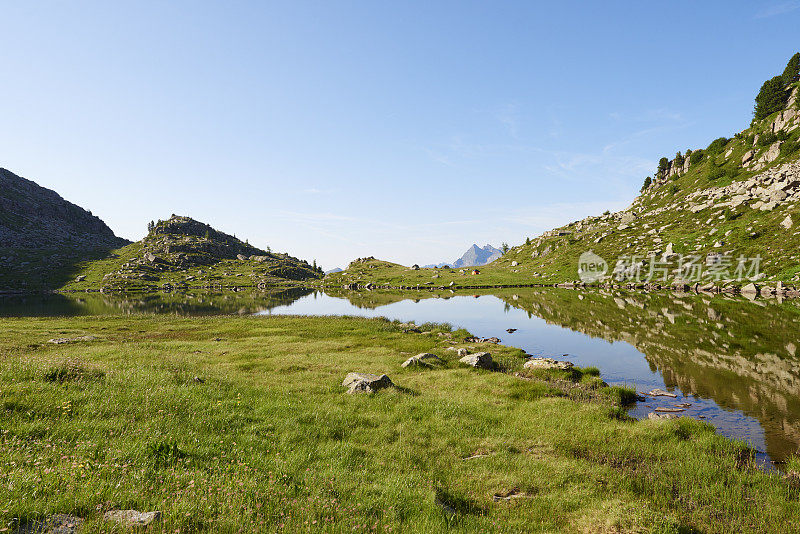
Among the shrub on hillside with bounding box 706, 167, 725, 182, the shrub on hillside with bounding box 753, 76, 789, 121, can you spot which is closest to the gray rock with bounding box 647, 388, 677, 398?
the shrub on hillside with bounding box 706, 167, 725, 182

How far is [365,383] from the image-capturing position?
1816cm

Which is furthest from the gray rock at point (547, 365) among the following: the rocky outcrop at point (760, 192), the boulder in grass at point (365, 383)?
the rocky outcrop at point (760, 192)

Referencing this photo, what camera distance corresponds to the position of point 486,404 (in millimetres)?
17094

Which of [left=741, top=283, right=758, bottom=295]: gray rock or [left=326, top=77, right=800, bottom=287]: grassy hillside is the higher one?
[left=326, top=77, right=800, bottom=287]: grassy hillside

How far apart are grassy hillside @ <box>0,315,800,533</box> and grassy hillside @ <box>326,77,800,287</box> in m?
91.9

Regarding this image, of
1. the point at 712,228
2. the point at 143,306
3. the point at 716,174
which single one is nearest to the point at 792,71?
the point at 716,174

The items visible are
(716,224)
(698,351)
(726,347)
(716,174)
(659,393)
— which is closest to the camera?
(659,393)

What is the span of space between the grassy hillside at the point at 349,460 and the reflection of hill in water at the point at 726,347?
667 centimetres

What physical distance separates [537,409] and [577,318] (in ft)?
140

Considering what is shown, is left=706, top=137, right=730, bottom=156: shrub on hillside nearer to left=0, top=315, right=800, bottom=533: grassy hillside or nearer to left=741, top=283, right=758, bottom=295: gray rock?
left=741, top=283, right=758, bottom=295: gray rock

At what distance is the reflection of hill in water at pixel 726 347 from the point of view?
60.8 feet

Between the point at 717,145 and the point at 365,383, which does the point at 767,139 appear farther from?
the point at 365,383

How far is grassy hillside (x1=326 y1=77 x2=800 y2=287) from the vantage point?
90.1m

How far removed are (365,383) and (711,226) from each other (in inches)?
5694
